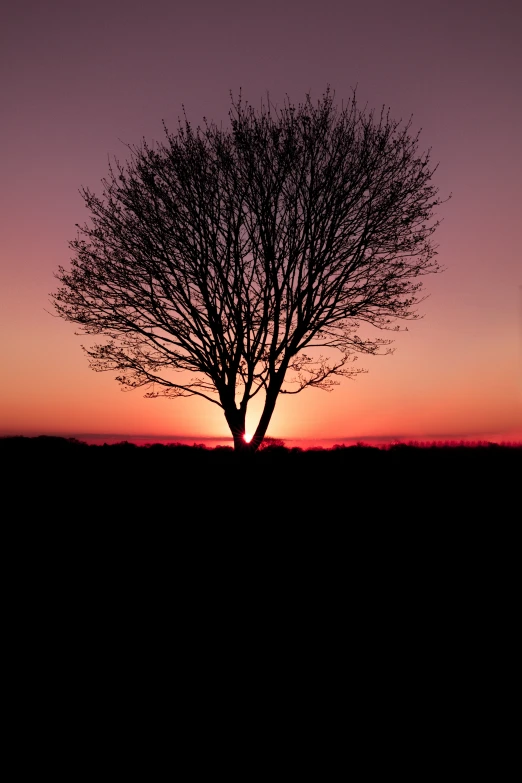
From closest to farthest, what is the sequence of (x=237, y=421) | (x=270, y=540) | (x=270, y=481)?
(x=270, y=540) < (x=270, y=481) < (x=237, y=421)

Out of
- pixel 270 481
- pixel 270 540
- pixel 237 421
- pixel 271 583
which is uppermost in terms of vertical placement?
pixel 237 421

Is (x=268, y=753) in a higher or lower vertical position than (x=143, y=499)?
lower

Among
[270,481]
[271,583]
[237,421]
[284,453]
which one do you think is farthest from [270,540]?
[237,421]

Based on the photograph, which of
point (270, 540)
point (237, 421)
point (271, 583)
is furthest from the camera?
point (237, 421)

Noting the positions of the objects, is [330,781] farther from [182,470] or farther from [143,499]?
[182,470]

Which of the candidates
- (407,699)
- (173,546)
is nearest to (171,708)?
(407,699)

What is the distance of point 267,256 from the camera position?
17.2m

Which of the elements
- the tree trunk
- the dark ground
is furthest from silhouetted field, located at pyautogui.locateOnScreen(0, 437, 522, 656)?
the tree trunk

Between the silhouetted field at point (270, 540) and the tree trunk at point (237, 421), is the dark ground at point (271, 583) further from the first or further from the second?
the tree trunk at point (237, 421)

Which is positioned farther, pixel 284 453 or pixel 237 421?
pixel 237 421

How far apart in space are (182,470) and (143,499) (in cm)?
170

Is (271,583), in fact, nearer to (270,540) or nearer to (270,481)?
(270,540)

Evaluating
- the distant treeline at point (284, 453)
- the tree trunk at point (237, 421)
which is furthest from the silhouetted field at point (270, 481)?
the tree trunk at point (237, 421)

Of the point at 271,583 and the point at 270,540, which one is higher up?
the point at 270,540
